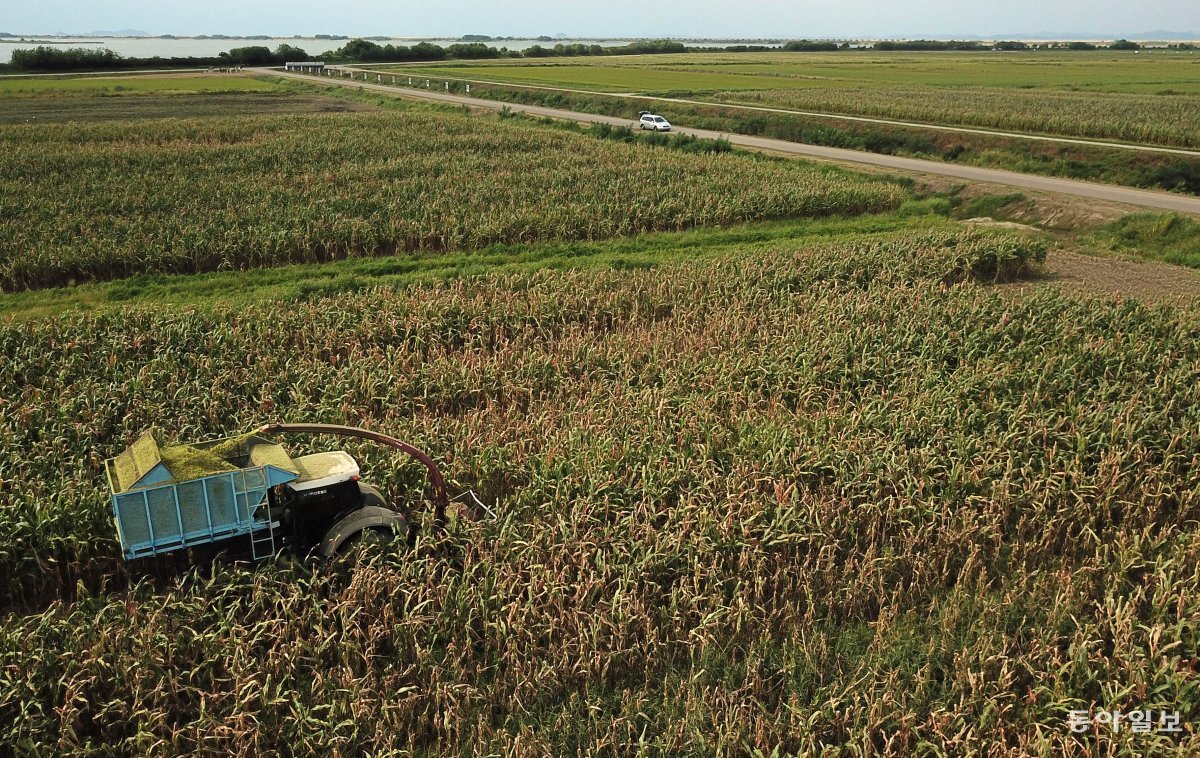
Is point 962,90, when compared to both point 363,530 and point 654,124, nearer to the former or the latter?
point 654,124

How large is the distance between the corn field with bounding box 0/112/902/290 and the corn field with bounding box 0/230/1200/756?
6.48 meters

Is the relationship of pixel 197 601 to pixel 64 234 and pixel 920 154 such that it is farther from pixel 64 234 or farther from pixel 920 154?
pixel 920 154

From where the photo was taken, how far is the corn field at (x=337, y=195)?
Answer: 2008cm

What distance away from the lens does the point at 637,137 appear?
42250mm

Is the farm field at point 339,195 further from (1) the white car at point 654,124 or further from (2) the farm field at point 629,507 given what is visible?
(1) the white car at point 654,124

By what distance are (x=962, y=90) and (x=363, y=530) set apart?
254 feet

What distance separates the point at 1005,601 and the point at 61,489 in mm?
9411

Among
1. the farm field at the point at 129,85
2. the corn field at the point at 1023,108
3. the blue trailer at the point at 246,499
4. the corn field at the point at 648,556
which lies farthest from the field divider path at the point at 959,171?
the farm field at the point at 129,85

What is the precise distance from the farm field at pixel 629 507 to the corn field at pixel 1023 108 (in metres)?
29.6

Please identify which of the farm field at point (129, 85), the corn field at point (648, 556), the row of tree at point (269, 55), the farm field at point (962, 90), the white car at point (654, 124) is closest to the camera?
the corn field at point (648, 556)

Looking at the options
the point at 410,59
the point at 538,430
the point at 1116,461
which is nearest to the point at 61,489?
the point at 538,430

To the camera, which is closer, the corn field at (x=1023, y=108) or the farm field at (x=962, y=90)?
the corn field at (x=1023, y=108)

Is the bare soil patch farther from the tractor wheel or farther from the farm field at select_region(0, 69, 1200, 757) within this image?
the tractor wheel

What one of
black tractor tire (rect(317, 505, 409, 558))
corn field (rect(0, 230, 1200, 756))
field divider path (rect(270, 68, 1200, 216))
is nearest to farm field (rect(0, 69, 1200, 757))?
corn field (rect(0, 230, 1200, 756))
